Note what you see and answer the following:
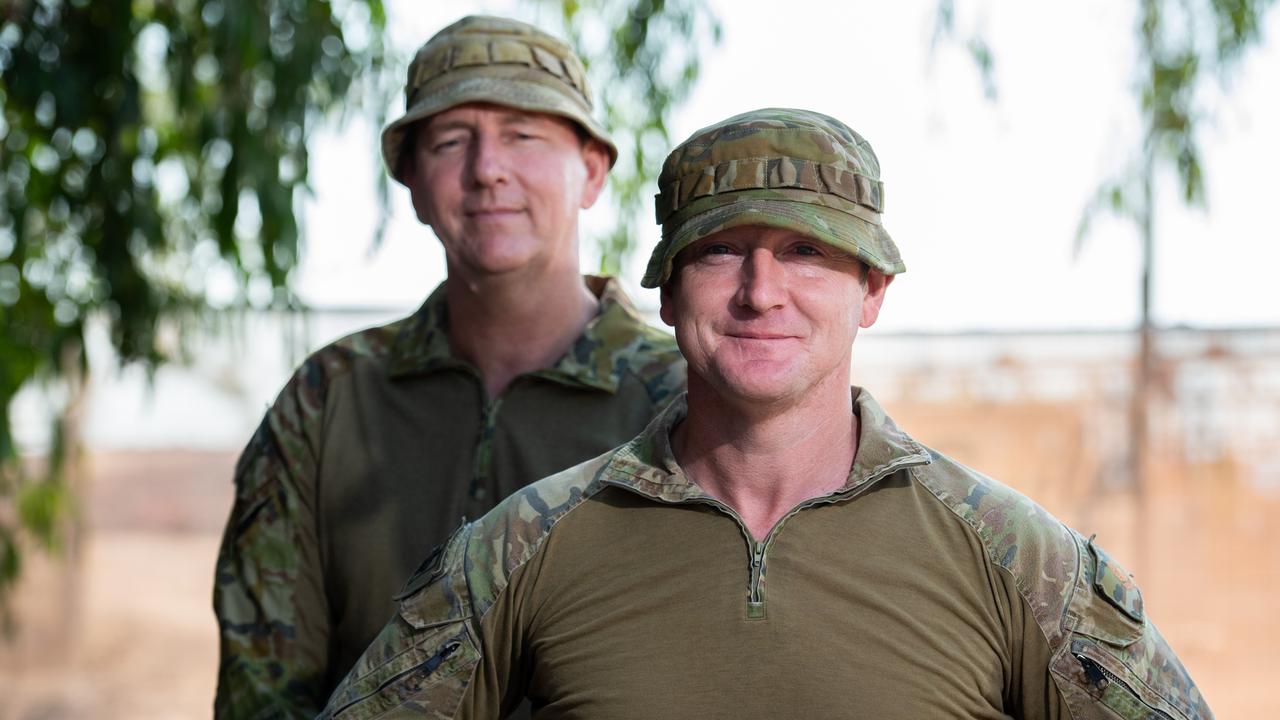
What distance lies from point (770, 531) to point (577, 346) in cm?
103

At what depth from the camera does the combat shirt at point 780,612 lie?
1.94 metres

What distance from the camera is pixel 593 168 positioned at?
3164mm

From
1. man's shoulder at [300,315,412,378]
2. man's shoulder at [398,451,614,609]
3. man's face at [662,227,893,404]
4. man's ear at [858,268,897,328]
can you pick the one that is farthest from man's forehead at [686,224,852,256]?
man's shoulder at [300,315,412,378]

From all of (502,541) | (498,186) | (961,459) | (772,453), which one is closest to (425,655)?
(502,541)

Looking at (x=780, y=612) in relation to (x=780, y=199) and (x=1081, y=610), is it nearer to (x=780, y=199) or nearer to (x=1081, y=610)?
(x=1081, y=610)

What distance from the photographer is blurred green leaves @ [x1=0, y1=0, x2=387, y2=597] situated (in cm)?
400

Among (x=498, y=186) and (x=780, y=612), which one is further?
(x=498, y=186)

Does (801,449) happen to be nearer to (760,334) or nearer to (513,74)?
(760,334)

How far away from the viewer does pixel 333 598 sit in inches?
119

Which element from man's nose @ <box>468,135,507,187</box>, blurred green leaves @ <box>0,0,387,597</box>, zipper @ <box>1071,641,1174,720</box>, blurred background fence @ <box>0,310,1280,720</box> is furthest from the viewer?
blurred background fence @ <box>0,310,1280,720</box>

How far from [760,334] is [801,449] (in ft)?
0.58

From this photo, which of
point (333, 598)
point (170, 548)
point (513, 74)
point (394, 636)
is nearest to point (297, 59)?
point (513, 74)

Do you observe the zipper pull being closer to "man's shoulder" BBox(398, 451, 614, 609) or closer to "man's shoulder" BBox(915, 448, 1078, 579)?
"man's shoulder" BBox(915, 448, 1078, 579)

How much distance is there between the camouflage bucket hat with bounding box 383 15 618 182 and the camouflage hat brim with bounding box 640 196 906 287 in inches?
37.3
